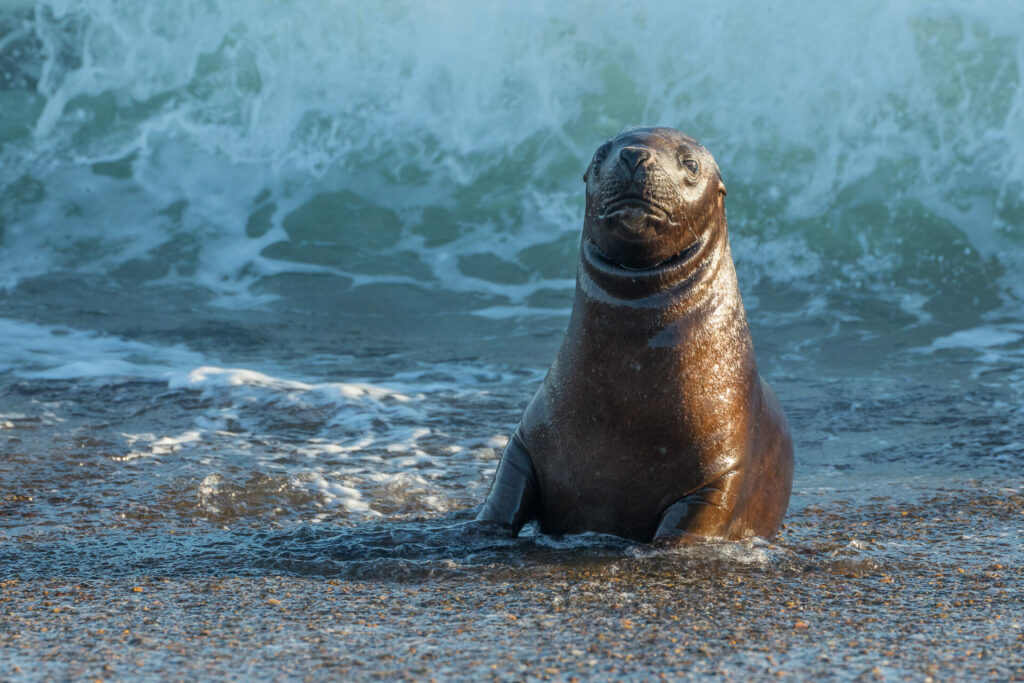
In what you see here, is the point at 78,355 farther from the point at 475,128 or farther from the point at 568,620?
the point at 475,128

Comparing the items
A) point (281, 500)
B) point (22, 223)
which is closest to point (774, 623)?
point (281, 500)

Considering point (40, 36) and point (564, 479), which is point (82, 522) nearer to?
point (564, 479)

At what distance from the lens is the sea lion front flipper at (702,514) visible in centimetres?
422

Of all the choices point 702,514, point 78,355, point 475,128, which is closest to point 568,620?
point 702,514

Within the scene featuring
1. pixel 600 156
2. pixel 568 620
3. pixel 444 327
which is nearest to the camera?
pixel 568 620

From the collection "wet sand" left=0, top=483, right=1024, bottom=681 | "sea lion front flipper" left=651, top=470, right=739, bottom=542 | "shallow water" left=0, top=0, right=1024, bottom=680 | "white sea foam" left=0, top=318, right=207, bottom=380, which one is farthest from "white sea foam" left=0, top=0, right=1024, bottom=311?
"wet sand" left=0, top=483, right=1024, bottom=681

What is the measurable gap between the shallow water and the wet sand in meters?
0.02

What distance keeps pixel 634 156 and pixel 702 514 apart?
4.14ft

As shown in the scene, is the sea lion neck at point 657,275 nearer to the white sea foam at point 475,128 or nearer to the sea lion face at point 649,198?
the sea lion face at point 649,198

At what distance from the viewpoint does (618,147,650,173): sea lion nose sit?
4121mm

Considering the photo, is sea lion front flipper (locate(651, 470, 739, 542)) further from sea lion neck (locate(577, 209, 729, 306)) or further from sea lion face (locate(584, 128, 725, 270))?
sea lion face (locate(584, 128, 725, 270))

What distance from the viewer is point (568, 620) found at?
3.55 m

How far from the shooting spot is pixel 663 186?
416cm

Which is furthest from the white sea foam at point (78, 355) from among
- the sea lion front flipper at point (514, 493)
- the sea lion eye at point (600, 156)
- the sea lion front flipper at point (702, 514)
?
the sea lion front flipper at point (702, 514)
